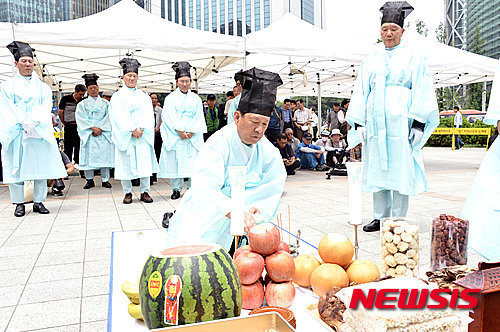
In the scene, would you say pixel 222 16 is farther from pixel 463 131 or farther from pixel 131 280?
pixel 131 280

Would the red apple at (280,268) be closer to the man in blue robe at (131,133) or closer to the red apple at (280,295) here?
the red apple at (280,295)

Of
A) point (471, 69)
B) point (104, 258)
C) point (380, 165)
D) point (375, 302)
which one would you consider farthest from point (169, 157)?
point (471, 69)

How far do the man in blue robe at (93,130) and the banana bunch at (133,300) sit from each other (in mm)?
7727

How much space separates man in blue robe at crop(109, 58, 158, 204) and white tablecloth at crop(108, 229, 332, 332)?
3.64 metres

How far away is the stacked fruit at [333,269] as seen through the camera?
153 cm

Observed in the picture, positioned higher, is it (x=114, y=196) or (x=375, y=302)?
(x=375, y=302)

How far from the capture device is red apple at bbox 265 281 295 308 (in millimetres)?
1512

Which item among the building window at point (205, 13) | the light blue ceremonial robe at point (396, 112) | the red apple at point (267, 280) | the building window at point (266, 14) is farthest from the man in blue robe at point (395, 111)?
the building window at point (205, 13)

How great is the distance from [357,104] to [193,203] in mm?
2550

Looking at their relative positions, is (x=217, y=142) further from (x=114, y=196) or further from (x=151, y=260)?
(x=114, y=196)

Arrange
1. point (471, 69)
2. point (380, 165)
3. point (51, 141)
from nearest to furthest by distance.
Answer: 1. point (380, 165)
2. point (51, 141)
3. point (471, 69)

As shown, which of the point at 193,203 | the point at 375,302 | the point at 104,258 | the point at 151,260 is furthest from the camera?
the point at 104,258

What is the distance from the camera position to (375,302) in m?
1.05

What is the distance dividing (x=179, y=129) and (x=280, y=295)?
6.16 meters
